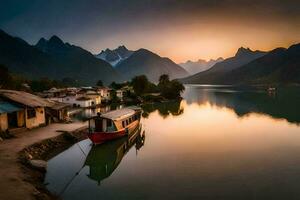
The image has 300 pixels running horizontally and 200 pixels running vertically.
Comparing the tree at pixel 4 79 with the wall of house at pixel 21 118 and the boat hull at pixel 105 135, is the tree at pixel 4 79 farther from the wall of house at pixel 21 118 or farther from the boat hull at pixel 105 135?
the boat hull at pixel 105 135

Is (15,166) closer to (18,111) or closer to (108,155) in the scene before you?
(108,155)

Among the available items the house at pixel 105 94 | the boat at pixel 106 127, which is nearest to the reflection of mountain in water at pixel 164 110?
the house at pixel 105 94

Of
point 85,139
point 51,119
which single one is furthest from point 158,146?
point 51,119

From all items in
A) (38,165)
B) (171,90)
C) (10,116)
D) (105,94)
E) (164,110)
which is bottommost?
(164,110)

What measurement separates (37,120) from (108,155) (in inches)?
490

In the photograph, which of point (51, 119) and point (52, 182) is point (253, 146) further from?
point (51, 119)

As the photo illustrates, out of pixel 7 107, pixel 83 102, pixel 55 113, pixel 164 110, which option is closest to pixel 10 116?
pixel 7 107

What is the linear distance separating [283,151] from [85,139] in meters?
24.6

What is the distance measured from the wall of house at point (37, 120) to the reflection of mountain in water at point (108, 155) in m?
9.44

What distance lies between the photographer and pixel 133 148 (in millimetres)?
36844

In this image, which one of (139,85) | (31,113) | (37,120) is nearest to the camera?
(31,113)

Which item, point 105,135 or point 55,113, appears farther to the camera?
point 55,113

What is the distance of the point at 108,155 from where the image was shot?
34.0 m

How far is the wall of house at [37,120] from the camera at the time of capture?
1484 inches
